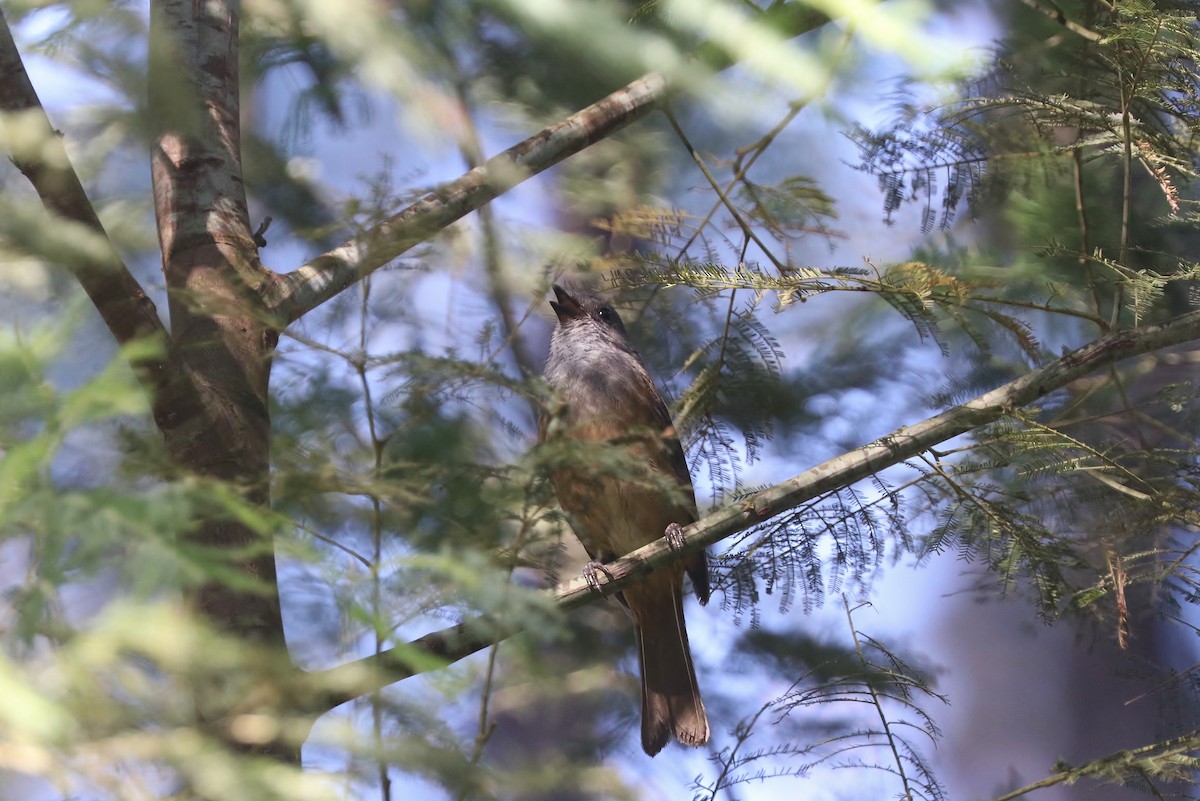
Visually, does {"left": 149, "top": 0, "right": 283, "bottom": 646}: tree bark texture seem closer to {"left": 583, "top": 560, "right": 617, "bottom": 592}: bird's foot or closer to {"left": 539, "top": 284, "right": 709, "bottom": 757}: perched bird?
{"left": 583, "top": 560, "right": 617, "bottom": 592}: bird's foot

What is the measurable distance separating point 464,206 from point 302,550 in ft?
6.10

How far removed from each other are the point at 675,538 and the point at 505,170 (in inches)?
51.9

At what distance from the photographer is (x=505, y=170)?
11.2ft

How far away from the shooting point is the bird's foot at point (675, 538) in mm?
3186

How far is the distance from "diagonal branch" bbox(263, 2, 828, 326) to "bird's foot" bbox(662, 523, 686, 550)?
1.19 m

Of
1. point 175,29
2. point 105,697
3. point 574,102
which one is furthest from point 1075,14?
point 105,697

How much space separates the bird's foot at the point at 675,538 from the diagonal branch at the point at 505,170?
119cm

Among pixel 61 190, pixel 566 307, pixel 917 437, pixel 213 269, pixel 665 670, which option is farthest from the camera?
pixel 566 307

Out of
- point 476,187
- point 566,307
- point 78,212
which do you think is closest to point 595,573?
point 476,187

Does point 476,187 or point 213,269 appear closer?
point 213,269

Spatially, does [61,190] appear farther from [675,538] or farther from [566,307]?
[566,307]

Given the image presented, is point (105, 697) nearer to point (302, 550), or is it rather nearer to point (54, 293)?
point (302, 550)

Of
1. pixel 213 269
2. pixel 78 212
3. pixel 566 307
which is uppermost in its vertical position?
pixel 566 307

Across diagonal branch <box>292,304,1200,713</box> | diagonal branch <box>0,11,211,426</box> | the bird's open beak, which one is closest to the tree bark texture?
diagonal branch <box>0,11,211,426</box>
